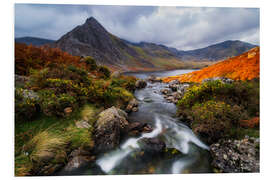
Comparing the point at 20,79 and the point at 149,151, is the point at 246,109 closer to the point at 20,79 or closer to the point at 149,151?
the point at 149,151

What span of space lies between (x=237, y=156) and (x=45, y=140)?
Result: 383 cm

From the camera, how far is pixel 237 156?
212 centimetres

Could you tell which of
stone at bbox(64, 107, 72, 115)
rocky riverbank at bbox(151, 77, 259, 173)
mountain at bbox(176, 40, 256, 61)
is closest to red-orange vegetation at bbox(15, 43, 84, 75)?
stone at bbox(64, 107, 72, 115)

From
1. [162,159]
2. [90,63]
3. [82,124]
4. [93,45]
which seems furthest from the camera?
[93,45]

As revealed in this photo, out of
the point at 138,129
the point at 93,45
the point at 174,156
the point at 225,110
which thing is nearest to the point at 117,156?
the point at 138,129

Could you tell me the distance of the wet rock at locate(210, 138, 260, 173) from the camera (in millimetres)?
2090

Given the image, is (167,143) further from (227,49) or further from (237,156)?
(227,49)

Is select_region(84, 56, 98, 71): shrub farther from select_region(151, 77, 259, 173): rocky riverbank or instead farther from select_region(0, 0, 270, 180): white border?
select_region(151, 77, 259, 173): rocky riverbank

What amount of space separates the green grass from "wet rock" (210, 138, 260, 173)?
272 centimetres

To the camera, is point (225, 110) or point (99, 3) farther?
point (99, 3)

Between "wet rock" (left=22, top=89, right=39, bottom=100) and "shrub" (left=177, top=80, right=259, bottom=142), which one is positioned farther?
"wet rock" (left=22, top=89, right=39, bottom=100)

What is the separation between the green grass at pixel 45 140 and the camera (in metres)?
1.97
